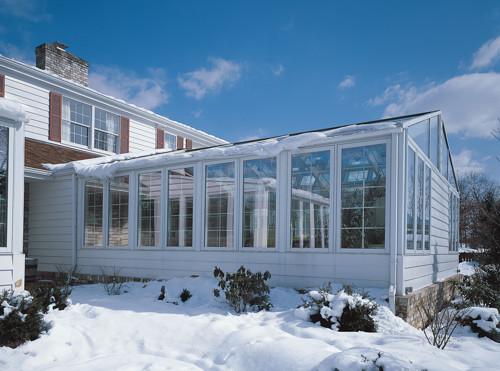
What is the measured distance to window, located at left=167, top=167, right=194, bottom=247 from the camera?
839cm

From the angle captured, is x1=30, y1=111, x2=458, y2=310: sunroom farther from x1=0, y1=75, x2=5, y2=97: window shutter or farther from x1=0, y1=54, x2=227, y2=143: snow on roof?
x1=0, y1=54, x2=227, y2=143: snow on roof

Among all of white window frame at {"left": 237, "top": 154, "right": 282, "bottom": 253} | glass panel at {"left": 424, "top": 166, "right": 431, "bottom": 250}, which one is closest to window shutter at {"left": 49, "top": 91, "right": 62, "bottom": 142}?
white window frame at {"left": 237, "top": 154, "right": 282, "bottom": 253}

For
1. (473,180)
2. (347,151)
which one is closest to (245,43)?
(347,151)

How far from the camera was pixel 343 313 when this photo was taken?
5.38m

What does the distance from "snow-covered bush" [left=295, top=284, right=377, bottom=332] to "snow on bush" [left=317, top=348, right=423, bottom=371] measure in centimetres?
149

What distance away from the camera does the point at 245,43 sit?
980 centimetres

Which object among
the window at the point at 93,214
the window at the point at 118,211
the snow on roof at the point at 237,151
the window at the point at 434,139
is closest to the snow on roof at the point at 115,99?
the snow on roof at the point at 237,151

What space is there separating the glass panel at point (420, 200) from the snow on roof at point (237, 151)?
116 cm

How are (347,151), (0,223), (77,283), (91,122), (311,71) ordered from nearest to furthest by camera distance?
(0,223) → (347,151) → (77,283) → (311,71) → (91,122)

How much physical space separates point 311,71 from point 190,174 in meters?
4.35

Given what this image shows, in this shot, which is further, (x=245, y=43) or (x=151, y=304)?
(x=245, y=43)

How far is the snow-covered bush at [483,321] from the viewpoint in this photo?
5.91 metres

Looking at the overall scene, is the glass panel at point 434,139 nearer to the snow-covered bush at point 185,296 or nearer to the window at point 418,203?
the window at point 418,203

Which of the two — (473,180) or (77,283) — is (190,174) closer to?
(77,283)
